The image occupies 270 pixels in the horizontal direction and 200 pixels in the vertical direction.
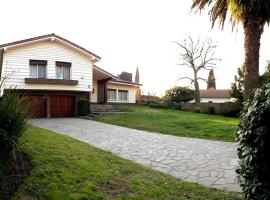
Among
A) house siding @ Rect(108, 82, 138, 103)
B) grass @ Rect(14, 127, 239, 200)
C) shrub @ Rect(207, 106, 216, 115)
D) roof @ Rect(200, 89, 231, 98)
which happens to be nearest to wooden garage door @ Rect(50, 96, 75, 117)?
house siding @ Rect(108, 82, 138, 103)

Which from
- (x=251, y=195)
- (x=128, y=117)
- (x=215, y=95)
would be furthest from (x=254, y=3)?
(x=215, y=95)

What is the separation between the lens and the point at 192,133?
680 inches

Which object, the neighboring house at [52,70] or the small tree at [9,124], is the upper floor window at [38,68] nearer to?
the neighboring house at [52,70]

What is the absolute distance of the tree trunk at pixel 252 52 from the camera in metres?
13.7

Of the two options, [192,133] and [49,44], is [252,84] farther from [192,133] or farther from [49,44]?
[49,44]

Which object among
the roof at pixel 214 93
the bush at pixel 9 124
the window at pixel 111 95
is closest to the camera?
the bush at pixel 9 124

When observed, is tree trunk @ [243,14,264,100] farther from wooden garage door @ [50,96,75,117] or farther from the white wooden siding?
wooden garage door @ [50,96,75,117]

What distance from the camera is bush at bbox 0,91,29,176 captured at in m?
5.91

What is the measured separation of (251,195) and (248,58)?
30.7ft

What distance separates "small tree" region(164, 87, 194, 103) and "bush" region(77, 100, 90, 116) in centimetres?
1768

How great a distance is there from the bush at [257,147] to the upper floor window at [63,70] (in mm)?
23271

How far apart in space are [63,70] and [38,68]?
7.01 feet

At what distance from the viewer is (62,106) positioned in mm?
27828

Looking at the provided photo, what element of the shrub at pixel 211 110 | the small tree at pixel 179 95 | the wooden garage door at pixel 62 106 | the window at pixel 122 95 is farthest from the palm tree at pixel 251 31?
the small tree at pixel 179 95
